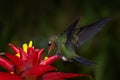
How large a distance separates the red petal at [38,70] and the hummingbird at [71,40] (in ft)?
0.50

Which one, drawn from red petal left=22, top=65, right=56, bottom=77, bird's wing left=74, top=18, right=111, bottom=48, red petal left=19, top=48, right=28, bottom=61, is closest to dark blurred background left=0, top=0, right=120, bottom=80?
bird's wing left=74, top=18, right=111, bottom=48

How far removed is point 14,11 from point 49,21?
33 cm

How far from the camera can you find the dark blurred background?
12.9 feet

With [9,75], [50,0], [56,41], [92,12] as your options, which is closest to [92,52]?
[92,12]

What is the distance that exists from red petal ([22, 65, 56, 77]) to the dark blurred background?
2.08 metres

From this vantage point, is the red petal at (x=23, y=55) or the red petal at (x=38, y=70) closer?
the red petal at (x=38, y=70)

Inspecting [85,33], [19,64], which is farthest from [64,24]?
[19,64]

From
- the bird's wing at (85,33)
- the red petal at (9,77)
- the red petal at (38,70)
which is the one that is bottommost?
the red petal at (9,77)

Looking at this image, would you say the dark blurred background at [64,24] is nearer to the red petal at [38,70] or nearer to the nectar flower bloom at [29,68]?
the nectar flower bloom at [29,68]

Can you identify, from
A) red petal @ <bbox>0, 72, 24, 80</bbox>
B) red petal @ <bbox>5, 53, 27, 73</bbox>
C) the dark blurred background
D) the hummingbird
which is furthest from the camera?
the dark blurred background

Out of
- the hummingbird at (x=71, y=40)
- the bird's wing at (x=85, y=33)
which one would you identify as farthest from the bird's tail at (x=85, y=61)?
the bird's wing at (x=85, y=33)

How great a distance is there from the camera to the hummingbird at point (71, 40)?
6.12 feet

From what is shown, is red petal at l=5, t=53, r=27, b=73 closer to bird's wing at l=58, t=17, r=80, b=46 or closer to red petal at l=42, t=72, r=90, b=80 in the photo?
red petal at l=42, t=72, r=90, b=80

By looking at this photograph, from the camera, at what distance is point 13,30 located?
13.5ft
